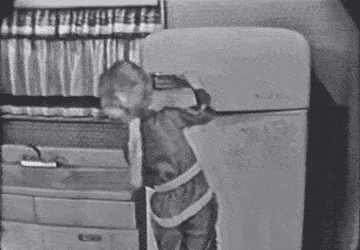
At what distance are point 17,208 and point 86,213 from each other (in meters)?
0.34

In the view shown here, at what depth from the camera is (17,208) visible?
242cm

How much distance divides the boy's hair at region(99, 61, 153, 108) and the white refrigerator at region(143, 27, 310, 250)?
0.08m

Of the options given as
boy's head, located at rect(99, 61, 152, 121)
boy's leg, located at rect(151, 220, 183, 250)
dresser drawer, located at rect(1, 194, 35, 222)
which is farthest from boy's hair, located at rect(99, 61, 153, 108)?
dresser drawer, located at rect(1, 194, 35, 222)

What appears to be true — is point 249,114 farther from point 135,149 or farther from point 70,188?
point 70,188

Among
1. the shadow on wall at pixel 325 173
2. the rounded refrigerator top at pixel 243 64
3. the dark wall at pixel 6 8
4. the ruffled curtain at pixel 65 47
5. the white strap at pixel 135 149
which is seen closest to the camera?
the rounded refrigerator top at pixel 243 64

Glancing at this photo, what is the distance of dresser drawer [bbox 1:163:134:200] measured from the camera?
2303 mm

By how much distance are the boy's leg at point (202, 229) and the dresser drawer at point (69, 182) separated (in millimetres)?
396

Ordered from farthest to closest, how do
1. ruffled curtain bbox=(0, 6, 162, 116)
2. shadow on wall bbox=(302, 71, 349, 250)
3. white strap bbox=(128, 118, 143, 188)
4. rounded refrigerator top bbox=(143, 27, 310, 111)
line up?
ruffled curtain bbox=(0, 6, 162, 116) → shadow on wall bbox=(302, 71, 349, 250) → white strap bbox=(128, 118, 143, 188) → rounded refrigerator top bbox=(143, 27, 310, 111)

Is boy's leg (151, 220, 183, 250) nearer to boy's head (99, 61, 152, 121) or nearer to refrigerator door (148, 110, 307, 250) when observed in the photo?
refrigerator door (148, 110, 307, 250)

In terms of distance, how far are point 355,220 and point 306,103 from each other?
25.7 inches

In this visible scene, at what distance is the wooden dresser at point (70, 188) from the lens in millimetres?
2297

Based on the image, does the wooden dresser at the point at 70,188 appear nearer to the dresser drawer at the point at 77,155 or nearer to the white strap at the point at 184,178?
the dresser drawer at the point at 77,155

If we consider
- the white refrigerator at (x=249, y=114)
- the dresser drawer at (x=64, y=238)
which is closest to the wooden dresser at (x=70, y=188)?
the dresser drawer at (x=64, y=238)

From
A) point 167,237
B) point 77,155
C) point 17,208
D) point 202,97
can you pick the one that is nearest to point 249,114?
point 202,97
